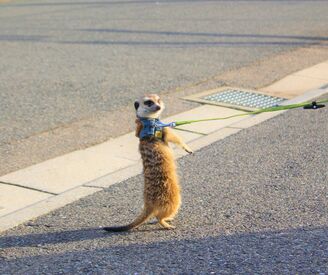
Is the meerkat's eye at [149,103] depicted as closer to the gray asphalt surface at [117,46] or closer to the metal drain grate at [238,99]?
the gray asphalt surface at [117,46]

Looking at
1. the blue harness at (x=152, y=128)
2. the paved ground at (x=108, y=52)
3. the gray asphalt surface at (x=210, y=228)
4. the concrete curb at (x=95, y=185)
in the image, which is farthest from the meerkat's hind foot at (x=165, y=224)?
the paved ground at (x=108, y=52)

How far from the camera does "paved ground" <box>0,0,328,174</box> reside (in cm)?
917

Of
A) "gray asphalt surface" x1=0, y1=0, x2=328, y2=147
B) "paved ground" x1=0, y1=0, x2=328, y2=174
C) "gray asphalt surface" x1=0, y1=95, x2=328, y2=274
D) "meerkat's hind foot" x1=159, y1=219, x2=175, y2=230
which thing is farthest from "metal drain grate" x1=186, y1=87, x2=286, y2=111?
"meerkat's hind foot" x1=159, y1=219, x2=175, y2=230

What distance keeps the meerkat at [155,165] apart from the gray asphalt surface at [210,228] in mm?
198

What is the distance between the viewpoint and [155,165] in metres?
5.55

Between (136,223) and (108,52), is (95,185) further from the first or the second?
(108,52)

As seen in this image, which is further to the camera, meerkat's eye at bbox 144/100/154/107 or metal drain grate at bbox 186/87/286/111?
metal drain grate at bbox 186/87/286/111

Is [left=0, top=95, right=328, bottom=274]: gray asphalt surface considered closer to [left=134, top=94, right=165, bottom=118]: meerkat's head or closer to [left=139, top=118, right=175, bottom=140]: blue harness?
[left=139, top=118, right=175, bottom=140]: blue harness

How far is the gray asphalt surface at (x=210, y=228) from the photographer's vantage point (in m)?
5.04

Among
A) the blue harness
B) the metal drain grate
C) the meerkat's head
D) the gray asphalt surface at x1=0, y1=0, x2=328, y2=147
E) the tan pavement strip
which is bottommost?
the gray asphalt surface at x1=0, y1=0, x2=328, y2=147

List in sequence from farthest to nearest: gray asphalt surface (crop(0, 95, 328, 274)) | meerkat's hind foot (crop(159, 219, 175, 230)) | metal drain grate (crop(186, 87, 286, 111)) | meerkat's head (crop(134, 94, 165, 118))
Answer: metal drain grate (crop(186, 87, 286, 111)), meerkat's hind foot (crop(159, 219, 175, 230)), meerkat's head (crop(134, 94, 165, 118)), gray asphalt surface (crop(0, 95, 328, 274))

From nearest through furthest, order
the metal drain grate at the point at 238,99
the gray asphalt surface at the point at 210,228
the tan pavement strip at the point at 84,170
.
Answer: the gray asphalt surface at the point at 210,228 → the tan pavement strip at the point at 84,170 → the metal drain grate at the point at 238,99

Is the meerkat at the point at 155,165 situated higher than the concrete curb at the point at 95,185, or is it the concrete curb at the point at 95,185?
the meerkat at the point at 155,165

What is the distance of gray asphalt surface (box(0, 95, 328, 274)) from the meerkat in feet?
0.65
